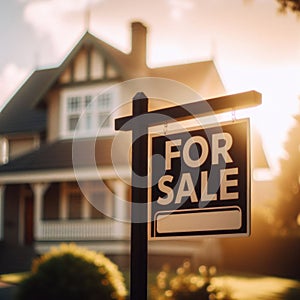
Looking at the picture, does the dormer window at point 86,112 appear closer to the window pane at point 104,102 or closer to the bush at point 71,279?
the window pane at point 104,102

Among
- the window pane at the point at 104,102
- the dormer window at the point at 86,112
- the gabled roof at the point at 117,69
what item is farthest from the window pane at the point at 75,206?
the gabled roof at the point at 117,69

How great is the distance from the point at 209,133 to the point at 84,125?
22.2 m

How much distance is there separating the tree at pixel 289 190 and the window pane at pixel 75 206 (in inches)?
302

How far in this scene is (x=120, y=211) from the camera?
78.9 feet

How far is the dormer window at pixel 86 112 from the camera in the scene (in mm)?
25844

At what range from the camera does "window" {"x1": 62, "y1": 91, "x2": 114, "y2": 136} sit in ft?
84.8

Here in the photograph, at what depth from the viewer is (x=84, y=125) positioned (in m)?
26.1

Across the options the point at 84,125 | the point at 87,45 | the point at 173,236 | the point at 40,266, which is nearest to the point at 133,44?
the point at 87,45

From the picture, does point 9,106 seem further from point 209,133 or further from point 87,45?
point 209,133

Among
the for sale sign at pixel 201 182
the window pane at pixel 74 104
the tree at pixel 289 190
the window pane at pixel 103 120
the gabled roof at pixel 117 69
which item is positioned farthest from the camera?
the tree at pixel 289 190

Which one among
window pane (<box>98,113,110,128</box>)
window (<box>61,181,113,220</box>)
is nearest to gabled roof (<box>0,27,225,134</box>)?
window pane (<box>98,113,110,128</box>)

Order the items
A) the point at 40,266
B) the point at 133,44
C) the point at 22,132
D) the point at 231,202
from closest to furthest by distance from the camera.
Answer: the point at 231,202 → the point at 40,266 → the point at 133,44 → the point at 22,132

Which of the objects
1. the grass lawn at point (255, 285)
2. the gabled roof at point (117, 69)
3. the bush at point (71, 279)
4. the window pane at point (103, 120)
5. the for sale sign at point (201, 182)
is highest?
the gabled roof at point (117, 69)

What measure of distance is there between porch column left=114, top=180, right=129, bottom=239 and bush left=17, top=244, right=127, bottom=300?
38.1 feet
